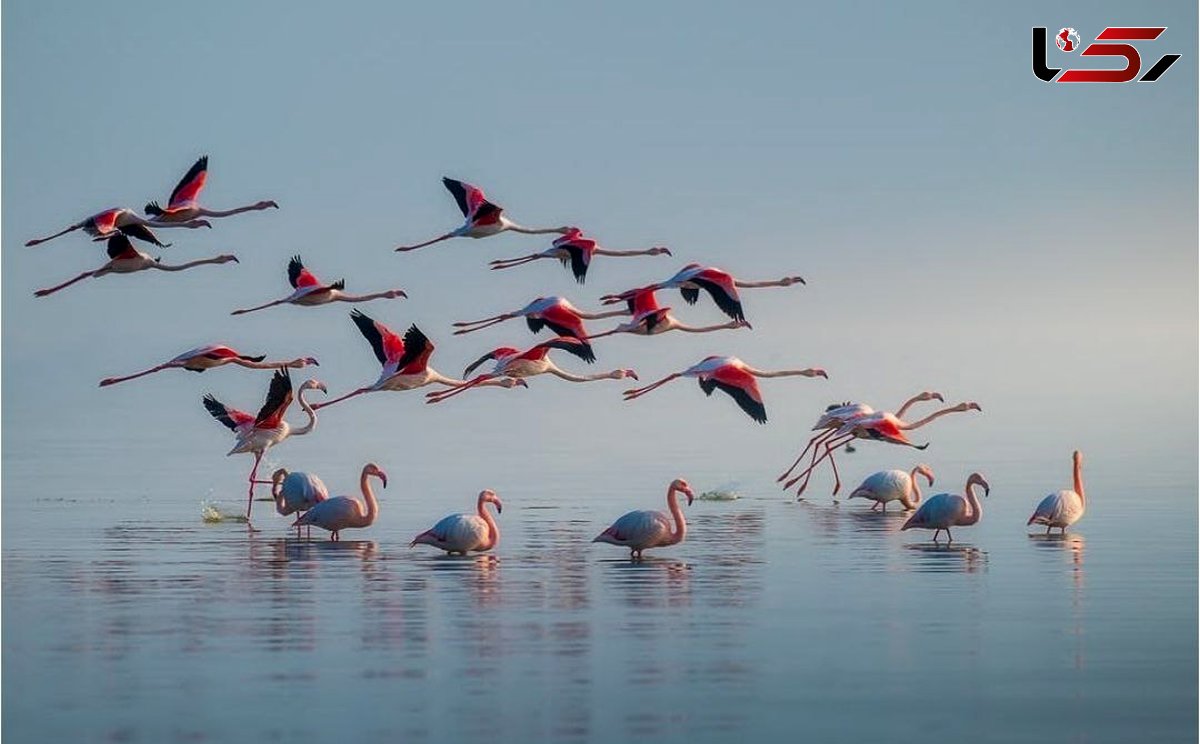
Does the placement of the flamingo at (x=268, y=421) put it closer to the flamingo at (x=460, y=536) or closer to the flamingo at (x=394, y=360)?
the flamingo at (x=394, y=360)

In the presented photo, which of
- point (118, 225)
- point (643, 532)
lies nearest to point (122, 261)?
point (118, 225)

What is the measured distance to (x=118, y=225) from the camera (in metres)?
22.6

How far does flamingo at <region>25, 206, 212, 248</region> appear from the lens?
22.2 m

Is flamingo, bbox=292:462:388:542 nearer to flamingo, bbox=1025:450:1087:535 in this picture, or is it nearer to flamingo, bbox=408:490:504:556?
flamingo, bbox=408:490:504:556

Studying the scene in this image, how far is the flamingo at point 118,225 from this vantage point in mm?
22250

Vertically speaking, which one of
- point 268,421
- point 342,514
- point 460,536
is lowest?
point 460,536

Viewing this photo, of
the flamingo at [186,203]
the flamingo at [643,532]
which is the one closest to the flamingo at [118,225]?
the flamingo at [186,203]

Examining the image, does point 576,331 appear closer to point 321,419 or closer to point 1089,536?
point 1089,536

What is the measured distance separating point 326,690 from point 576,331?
35.9ft

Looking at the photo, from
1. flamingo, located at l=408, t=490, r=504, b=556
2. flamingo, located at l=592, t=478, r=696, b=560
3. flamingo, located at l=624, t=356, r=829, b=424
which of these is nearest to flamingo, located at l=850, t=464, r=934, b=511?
flamingo, located at l=624, t=356, r=829, b=424

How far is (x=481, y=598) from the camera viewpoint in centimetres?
1588

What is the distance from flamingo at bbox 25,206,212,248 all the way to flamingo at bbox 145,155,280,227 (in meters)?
0.09

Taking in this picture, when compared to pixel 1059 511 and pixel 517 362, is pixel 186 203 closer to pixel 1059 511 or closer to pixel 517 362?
pixel 517 362

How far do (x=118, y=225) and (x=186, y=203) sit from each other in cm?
93
